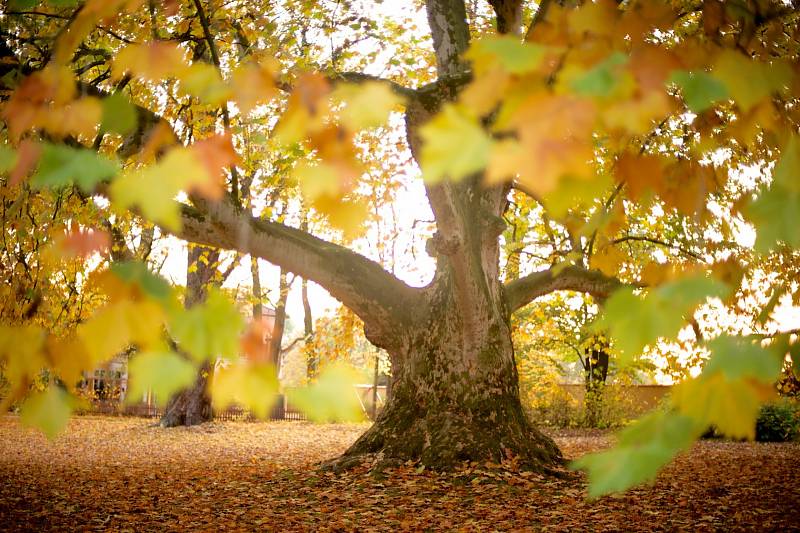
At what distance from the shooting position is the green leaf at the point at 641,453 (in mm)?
991

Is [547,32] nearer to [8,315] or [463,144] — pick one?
[463,144]

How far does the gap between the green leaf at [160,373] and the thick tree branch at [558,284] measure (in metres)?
Result: 7.59

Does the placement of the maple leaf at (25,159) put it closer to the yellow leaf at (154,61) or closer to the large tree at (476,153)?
the large tree at (476,153)

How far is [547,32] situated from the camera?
167 centimetres

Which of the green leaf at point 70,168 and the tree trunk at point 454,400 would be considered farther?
the tree trunk at point 454,400

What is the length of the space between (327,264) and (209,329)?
6.20 metres

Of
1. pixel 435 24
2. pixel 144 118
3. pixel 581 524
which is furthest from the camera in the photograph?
pixel 435 24

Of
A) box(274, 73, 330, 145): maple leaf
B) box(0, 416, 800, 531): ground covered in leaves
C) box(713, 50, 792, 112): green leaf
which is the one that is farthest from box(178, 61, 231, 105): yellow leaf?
box(0, 416, 800, 531): ground covered in leaves

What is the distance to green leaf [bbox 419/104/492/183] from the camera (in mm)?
994

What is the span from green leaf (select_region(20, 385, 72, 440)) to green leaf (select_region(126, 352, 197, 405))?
29 cm

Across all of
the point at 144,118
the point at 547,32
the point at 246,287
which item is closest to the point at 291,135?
the point at 547,32

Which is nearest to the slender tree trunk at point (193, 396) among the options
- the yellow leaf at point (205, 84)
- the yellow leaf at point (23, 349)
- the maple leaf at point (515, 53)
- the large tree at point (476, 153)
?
the large tree at point (476, 153)

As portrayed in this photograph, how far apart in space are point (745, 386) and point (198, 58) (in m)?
9.20

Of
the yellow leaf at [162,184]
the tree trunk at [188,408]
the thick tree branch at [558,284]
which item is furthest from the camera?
the tree trunk at [188,408]
